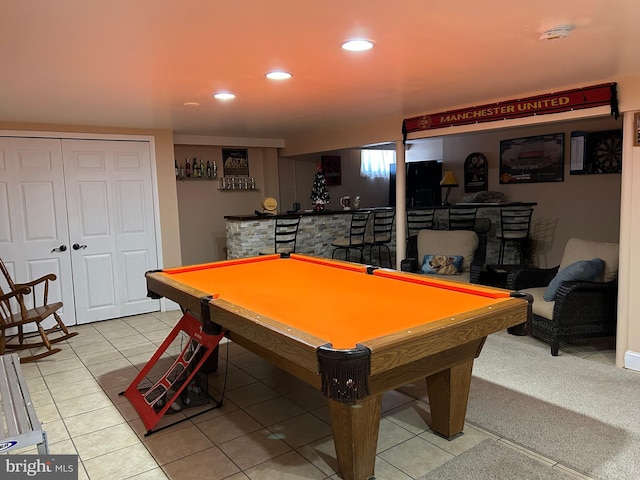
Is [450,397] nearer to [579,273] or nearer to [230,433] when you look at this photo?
[230,433]

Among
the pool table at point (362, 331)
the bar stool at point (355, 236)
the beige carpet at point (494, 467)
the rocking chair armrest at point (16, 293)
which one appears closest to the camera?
the pool table at point (362, 331)

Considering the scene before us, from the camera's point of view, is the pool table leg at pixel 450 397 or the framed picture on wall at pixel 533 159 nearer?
the pool table leg at pixel 450 397

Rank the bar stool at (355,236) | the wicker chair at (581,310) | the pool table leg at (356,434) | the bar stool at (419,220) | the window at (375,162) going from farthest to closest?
1. the window at (375,162)
2. the bar stool at (419,220)
3. the bar stool at (355,236)
4. the wicker chair at (581,310)
5. the pool table leg at (356,434)

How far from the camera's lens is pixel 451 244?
559 centimetres

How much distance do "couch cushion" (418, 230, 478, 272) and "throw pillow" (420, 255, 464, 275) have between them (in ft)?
0.26

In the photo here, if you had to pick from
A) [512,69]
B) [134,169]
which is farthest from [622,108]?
[134,169]

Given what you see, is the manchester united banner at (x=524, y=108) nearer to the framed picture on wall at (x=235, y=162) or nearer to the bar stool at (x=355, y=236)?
the bar stool at (x=355, y=236)

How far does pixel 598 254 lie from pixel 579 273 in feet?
1.57

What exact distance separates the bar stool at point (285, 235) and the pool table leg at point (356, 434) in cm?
402

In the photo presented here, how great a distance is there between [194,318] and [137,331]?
210 cm

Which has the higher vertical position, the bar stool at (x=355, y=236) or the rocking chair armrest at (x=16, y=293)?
the bar stool at (x=355, y=236)

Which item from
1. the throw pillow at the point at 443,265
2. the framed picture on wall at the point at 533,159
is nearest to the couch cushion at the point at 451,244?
the throw pillow at the point at 443,265

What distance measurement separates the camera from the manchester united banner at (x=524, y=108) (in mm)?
3570

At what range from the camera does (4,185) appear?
4902 mm
